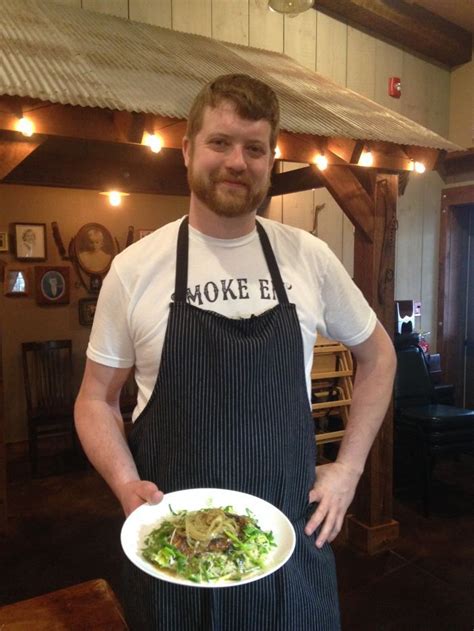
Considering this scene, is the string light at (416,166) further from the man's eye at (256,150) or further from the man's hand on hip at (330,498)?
the man's hand on hip at (330,498)

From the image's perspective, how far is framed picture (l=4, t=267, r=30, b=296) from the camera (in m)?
4.30

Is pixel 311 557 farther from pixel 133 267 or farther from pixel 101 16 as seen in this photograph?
pixel 101 16

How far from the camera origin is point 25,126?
2.01 m

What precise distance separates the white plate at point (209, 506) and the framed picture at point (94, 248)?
3.71m

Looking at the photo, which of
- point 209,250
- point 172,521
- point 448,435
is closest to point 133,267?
point 209,250

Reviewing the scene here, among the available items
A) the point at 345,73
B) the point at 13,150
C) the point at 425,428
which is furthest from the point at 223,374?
the point at 345,73

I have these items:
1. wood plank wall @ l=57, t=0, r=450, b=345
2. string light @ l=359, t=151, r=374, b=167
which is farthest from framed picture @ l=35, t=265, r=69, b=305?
string light @ l=359, t=151, r=374, b=167

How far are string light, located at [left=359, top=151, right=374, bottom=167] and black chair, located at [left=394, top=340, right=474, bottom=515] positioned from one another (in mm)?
1815

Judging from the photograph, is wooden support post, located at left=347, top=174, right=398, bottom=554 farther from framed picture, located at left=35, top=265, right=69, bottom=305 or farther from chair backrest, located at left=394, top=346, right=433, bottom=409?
framed picture, located at left=35, top=265, right=69, bottom=305

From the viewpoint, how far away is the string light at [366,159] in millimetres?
2755

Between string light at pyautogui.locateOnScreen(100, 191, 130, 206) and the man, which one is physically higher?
string light at pyautogui.locateOnScreen(100, 191, 130, 206)

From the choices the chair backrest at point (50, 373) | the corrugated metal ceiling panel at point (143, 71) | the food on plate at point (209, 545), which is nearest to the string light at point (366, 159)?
the corrugated metal ceiling panel at point (143, 71)

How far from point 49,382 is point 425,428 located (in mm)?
2952

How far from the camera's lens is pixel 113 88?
2.17 meters
